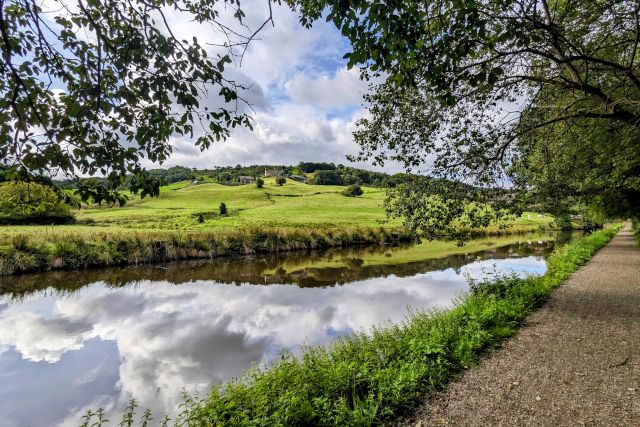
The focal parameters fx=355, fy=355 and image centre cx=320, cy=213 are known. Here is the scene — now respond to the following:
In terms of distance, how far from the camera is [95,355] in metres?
8.73

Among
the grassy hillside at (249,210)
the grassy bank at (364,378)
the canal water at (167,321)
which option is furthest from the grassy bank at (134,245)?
the grassy bank at (364,378)

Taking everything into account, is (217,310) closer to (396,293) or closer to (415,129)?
(396,293)

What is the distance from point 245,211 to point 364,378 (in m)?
46.4

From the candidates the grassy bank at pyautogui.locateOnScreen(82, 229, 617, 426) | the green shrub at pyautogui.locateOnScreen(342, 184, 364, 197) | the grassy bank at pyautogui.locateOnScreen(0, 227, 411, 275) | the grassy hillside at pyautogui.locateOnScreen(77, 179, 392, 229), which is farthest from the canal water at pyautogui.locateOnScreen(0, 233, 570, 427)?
the green shrub at pyautogui.locateOnScreen(342, 184, 364, 197)

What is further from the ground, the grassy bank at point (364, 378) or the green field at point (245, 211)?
the grassy bank at point (364, 378)

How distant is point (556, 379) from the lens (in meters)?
5.63

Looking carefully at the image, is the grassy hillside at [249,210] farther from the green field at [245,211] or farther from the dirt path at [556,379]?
the dirt path at [556,379]

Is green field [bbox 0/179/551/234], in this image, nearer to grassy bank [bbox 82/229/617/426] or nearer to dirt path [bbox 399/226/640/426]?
grassy bank [bbox 82/229/617/426]

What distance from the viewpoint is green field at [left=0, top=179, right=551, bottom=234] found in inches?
1455

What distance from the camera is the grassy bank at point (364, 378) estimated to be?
4.48m

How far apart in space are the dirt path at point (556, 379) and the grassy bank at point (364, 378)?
325 millimetres

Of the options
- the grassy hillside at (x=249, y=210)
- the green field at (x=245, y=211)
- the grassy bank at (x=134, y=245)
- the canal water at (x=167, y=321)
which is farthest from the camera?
the grassy hillside at (x=249, y=210)

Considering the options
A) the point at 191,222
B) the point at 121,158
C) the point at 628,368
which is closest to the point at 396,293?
the point at 628,368

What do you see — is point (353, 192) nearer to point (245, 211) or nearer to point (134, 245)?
point (245, 211)
